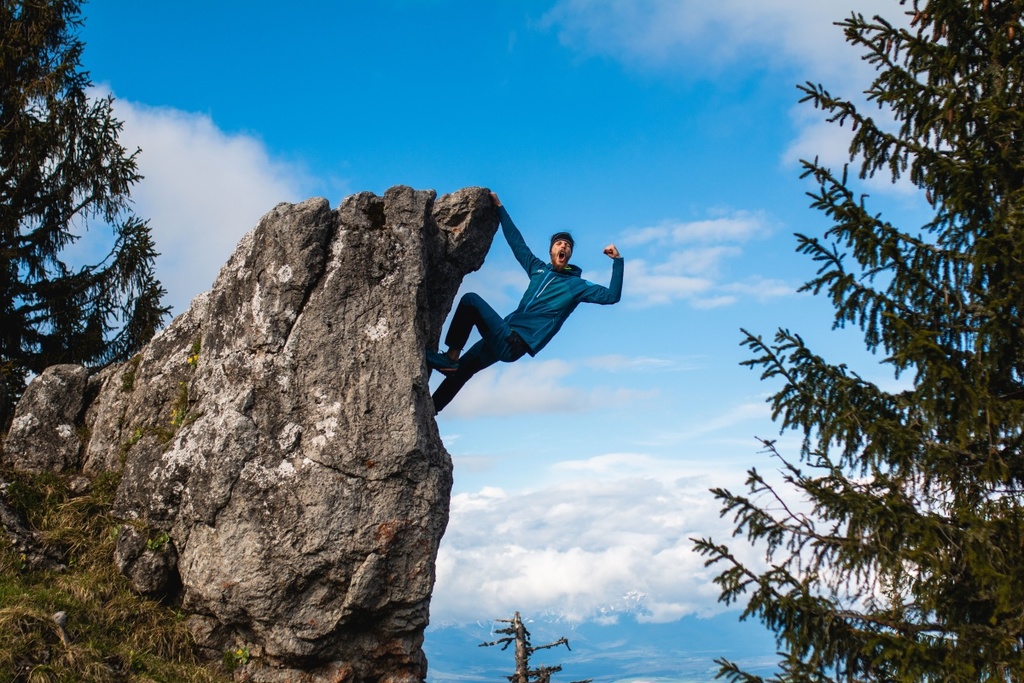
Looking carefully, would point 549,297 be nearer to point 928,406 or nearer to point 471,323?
point 471,323

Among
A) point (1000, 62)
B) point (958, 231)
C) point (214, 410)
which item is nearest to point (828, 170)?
point (958, 231)

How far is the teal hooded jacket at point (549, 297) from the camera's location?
13.5 m

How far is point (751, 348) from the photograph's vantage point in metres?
9.64

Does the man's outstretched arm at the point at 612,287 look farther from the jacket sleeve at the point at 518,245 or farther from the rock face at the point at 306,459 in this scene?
the rock face at the point at 306,459

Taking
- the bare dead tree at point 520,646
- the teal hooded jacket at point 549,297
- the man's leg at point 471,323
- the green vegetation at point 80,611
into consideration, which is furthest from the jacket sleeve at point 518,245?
the bare dead tree at point 520,646

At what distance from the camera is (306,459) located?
37.0 feet

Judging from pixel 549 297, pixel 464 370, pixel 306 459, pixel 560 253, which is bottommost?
pixel 306 459

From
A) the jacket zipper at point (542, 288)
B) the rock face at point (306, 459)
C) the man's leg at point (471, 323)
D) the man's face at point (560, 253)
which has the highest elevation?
the man's face at point (560, 253)

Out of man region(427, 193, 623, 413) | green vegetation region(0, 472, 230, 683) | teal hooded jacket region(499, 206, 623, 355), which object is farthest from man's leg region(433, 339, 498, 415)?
green vegetation region(0, 472, 230, 683)

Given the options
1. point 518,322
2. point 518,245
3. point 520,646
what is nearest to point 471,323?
point 518,322

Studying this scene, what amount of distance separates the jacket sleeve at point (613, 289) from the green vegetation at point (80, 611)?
7.59 metres

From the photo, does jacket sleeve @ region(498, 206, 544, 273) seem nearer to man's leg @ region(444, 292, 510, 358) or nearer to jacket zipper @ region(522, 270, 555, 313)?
jacket zipper @ region(522, 270, 555, 313)

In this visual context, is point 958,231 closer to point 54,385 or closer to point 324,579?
point 324,579

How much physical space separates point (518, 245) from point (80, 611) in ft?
28.6
